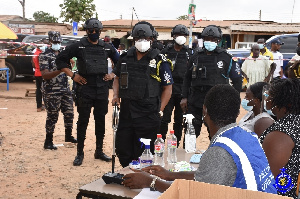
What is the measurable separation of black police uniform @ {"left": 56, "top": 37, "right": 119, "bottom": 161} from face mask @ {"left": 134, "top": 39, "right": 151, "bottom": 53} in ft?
4.52

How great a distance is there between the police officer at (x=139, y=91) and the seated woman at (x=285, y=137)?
1830 mm

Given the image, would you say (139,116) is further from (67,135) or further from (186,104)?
(67,135)

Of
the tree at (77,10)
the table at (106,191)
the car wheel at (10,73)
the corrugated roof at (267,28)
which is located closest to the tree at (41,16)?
the tree at (77,10)

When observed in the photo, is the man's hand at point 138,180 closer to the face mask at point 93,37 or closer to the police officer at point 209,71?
the police officer at point 209,71

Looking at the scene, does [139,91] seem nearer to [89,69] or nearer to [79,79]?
[89,69]

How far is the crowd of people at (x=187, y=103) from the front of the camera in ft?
6.95

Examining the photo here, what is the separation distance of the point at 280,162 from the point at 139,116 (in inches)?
87.7

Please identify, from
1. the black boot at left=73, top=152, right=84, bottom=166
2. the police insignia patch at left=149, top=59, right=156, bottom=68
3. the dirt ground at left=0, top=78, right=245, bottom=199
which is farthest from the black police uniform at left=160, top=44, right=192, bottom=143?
the police insignia patch at left=149, top=59, right=156, bottom=68

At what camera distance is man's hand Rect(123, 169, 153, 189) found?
9.20 feet

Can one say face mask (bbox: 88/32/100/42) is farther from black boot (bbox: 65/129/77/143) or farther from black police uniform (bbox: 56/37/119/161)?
black boot (bbox: 65/129/77/143)

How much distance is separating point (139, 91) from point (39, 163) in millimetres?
2626

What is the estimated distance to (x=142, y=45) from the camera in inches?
174

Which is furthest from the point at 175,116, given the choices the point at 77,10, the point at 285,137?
the point at 77,10

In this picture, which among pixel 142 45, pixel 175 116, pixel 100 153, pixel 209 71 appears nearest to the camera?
pixel 142 45
